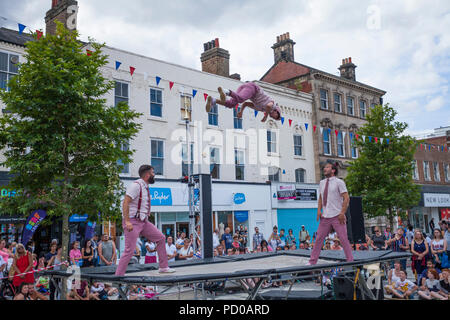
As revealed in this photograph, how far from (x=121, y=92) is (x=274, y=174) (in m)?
10.6

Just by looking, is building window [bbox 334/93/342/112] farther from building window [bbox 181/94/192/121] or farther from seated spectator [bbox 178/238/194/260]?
seated spectator [bbox 178/238/194/260]

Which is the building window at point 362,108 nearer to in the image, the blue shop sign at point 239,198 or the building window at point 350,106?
the building window at point 350,106

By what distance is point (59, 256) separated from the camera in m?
11.2

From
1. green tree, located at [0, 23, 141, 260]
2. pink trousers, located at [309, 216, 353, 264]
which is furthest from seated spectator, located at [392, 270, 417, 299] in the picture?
green tree, located at [0, 23, 141, 260]

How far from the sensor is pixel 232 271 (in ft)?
23.1

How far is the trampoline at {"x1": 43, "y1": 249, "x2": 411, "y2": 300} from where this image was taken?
19.4 ft

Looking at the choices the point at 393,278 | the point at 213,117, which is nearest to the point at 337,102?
the point at 213,117

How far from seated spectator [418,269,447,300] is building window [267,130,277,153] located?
600 inches

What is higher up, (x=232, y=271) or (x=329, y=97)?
(x=329, y=97)

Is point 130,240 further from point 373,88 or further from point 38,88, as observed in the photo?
point 373,88

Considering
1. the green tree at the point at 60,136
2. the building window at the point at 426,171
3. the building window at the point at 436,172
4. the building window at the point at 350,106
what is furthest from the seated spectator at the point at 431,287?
the building window at the point at 436,172

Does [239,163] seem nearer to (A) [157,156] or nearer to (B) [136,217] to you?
(A) [157,156]

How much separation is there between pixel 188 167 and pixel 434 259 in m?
11.9

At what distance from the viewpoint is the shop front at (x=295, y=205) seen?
24391 millimetres
